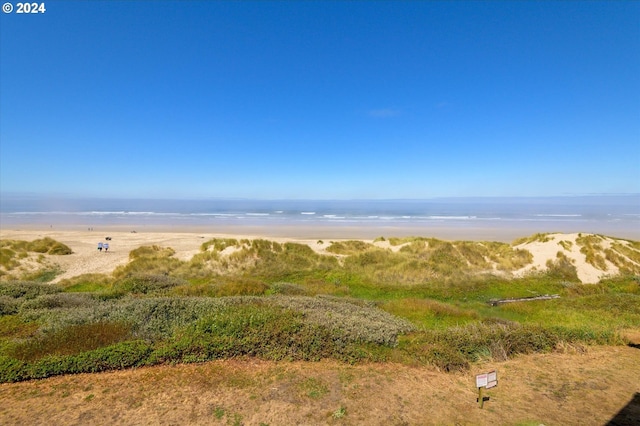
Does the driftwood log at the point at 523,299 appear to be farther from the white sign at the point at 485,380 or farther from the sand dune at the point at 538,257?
the white sign at the point at 485,380

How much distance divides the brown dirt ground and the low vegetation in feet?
1.38

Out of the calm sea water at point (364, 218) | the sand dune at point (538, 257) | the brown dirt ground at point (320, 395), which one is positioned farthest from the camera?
the calm sea water at point (364, 218)

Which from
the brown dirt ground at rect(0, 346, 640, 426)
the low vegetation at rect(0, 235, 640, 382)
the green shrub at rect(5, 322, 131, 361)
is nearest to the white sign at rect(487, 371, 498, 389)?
the brown dirt ground at rect(0, 346, 640, 426)

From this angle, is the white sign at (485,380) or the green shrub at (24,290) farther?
the green shrub at (24,290)

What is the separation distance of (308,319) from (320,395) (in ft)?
10.5

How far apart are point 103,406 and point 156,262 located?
1878cm

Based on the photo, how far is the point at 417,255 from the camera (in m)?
24.7

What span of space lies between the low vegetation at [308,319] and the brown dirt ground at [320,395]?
42 cm

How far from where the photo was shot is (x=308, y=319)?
31.3 ft

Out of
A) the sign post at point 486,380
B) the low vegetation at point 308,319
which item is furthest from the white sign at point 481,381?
the low vegetation at point 308,319

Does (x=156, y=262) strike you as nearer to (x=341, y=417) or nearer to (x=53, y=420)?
(x=53, y=420)

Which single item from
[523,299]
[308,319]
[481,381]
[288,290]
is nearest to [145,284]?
[288,290]

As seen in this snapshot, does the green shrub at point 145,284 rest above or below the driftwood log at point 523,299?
above

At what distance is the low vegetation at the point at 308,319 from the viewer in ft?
25.7
